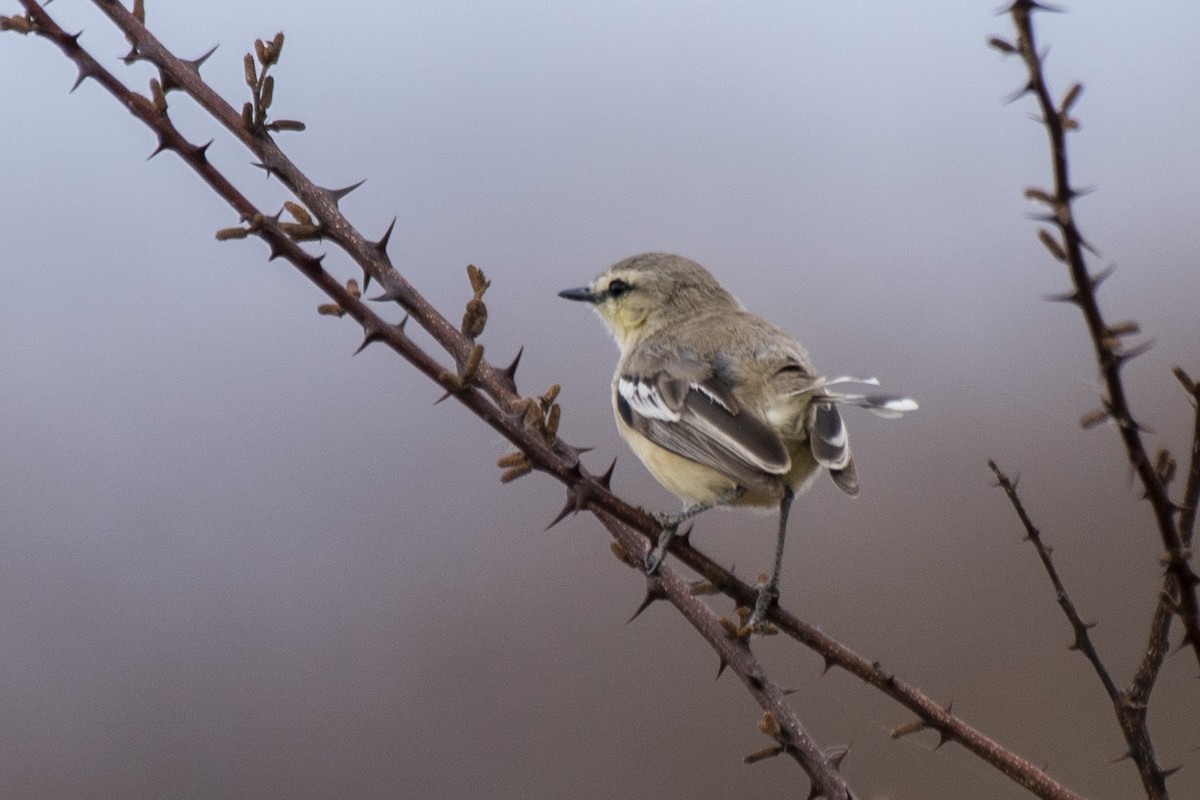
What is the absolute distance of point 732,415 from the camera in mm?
3539

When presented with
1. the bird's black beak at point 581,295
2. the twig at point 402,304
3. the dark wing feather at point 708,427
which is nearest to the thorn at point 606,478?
the twig at point 402,304

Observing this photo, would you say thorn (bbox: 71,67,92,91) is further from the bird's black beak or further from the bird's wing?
the bird's black beak

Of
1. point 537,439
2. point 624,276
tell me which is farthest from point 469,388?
point 624,276

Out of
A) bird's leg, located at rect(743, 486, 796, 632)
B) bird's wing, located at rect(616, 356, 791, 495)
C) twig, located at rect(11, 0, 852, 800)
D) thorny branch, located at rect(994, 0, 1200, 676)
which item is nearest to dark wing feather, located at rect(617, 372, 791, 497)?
bird's wing, located at rect(616, 356, 791, 495)

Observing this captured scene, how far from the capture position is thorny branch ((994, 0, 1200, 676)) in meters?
1.47

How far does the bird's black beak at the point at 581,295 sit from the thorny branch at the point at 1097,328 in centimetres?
331

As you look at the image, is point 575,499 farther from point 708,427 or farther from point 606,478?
point 708,427

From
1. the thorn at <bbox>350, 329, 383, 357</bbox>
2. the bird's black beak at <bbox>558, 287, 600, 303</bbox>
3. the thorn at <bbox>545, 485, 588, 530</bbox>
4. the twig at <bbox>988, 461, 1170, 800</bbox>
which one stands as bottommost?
the twig at <bbox>988, 461, 1170, 800</bbox>

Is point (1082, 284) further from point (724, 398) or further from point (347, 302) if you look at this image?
point (724, 398)

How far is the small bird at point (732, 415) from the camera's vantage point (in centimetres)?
322

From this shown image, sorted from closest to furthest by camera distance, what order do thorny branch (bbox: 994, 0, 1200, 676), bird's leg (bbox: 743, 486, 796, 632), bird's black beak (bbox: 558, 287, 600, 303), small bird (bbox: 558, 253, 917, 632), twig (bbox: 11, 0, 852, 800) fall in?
thorny branch (bbox: 994, 0, 1200, 676) < twig (bbox: 11, 0, 852, 800) < bird's leg (bbox: 743, 486, 796, 632) < small bird (bbox: 558, 253, 917, 632) < bird's black beak (bbox: 558, 287, 600, 303)

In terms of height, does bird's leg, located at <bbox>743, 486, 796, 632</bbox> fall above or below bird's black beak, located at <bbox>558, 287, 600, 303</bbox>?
below

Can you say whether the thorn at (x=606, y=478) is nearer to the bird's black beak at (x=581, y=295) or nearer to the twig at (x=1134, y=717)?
the twig at (x=1134, y=717)

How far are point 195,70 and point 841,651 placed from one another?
170 centimetres
